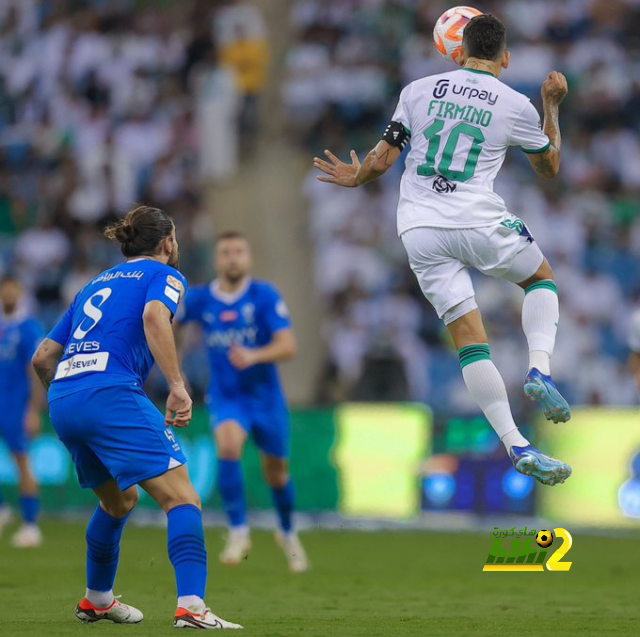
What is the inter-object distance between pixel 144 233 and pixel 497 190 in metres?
11.7

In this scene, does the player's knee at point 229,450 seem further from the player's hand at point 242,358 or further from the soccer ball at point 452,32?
the soccer ball at point 452,32

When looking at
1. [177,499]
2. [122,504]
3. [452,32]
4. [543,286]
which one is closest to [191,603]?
[177,499]

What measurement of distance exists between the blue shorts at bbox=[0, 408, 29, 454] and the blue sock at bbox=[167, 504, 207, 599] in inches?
283

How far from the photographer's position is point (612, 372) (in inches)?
686

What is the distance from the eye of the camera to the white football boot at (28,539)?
510 inches

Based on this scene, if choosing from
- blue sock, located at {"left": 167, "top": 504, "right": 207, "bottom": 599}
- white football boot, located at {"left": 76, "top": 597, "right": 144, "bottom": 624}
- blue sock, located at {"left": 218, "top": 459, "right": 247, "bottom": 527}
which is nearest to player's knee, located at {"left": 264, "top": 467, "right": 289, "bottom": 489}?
blue sock, located at {"left": 218, "top": 459, "right": 247, "bottom": 527}

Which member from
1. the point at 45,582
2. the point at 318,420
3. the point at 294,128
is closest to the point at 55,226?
the point at 294,128

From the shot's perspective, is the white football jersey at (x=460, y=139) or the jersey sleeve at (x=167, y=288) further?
the white football jersey at (x=460, y=139)

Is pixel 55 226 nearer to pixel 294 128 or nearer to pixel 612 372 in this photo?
pixel 294 128

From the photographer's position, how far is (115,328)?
7.07 metres

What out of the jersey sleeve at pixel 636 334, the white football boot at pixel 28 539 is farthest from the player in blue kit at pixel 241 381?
the jersey sleeve at pixel 636 334

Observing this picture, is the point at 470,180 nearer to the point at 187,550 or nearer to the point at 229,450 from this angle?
the point at 187,550

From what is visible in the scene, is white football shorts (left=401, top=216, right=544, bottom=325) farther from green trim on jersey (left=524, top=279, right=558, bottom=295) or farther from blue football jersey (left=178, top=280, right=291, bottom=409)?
blue football jersey (left=178, top=280, right=291, bottom=409)

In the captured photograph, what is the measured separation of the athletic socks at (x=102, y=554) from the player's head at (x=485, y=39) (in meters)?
3.28
